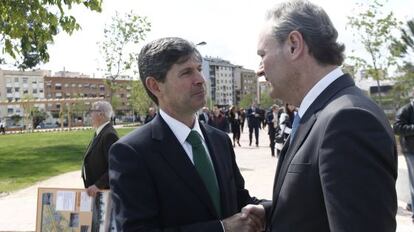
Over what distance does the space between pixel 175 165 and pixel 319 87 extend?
2.88ft

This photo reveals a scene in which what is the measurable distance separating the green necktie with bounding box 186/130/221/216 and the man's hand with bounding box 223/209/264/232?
176 millimetres

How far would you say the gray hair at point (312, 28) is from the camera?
6.05 ft

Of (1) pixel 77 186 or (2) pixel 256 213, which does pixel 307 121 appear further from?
(1) pixel 77 186

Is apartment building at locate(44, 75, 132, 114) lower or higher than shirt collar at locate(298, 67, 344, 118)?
higher

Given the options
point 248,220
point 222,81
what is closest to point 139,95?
point 248,220

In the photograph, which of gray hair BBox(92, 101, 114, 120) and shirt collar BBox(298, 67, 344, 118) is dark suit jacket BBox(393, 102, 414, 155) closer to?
gray hair BBox(92, 101, 114, 120)

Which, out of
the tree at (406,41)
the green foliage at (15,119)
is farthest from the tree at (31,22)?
the green foliage at (15,119)

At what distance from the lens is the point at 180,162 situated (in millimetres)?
2436

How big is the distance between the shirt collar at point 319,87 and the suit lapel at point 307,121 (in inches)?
0.7

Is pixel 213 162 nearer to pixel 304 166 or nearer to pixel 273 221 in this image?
pixel 273 221

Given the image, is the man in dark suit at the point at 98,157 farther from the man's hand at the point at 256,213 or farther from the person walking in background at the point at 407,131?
the person walking in background at the point at 407,131

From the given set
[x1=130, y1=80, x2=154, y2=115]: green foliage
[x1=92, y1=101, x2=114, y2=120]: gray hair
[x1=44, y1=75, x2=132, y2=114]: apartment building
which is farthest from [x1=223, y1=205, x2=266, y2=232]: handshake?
[x1=44, y1=75, x2=132, y2=114]: apartment building

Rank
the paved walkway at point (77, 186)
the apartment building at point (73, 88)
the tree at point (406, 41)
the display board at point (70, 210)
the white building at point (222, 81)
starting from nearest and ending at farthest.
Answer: the display board at point (70, 210)
the paved walkway at point (77, 186)
the tree at point (406, 41)
the apartment building at point (73, 88)
the white building at point (222, 81)

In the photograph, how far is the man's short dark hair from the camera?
253 cm
